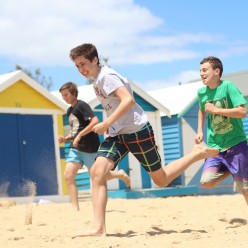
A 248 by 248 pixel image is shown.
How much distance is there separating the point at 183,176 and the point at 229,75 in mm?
5892

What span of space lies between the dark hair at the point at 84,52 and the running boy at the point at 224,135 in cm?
126

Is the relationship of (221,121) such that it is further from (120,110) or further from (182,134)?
(182,134)

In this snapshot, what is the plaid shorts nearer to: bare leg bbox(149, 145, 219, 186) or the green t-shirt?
bare leg bbox(149, 145, 219, 186)

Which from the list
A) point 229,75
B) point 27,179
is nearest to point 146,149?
point 27,179

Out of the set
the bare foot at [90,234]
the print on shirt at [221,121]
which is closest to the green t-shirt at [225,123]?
the print on shirt at [221,121]

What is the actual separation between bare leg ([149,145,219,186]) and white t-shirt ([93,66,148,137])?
19.5 inches

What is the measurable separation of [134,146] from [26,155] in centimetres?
755

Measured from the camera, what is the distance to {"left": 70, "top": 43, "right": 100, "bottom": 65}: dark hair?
14.9 ft

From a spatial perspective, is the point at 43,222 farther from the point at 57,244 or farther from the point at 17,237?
the point at 57,244

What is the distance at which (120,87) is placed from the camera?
439 cm

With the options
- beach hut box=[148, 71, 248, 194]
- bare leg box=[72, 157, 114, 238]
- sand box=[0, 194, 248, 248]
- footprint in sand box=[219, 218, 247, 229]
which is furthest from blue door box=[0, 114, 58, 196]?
bare leg box=[72, 157, 114, 238]

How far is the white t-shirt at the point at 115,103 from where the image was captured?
4.44 metres

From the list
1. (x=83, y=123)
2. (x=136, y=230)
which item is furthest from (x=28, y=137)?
(x=136, y=230)

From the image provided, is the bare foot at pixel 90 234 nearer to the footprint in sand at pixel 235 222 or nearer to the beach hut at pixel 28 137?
the footprint in sand at pixel 235 222
